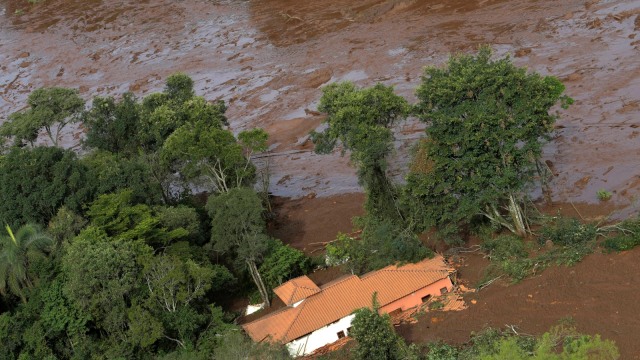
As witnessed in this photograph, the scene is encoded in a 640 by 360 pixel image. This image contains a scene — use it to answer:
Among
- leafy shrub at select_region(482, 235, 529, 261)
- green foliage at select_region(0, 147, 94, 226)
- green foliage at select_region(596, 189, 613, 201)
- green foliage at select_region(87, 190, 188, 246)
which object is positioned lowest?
green foliage at select_region(596, 189, 613, 201)

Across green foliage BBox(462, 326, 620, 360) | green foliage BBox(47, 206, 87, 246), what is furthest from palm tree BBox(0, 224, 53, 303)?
green foliage BBox(462, 326, 620, 360)

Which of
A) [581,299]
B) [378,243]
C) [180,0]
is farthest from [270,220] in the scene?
[180,0]

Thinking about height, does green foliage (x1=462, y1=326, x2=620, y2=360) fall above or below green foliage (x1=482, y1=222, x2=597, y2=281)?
above

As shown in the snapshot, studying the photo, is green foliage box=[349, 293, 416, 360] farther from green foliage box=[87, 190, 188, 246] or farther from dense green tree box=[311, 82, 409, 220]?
green foliage box=[87, 190, 188, 246]

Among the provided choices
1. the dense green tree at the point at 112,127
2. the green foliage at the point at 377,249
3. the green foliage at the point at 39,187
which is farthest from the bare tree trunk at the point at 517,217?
the dense green tree at the point at 112,127

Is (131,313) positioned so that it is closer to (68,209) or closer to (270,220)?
(68,209)

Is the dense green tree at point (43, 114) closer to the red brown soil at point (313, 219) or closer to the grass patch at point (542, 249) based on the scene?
the red brown soil at point (313, 219)

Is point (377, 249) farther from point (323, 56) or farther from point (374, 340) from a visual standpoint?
point (323, 56)
